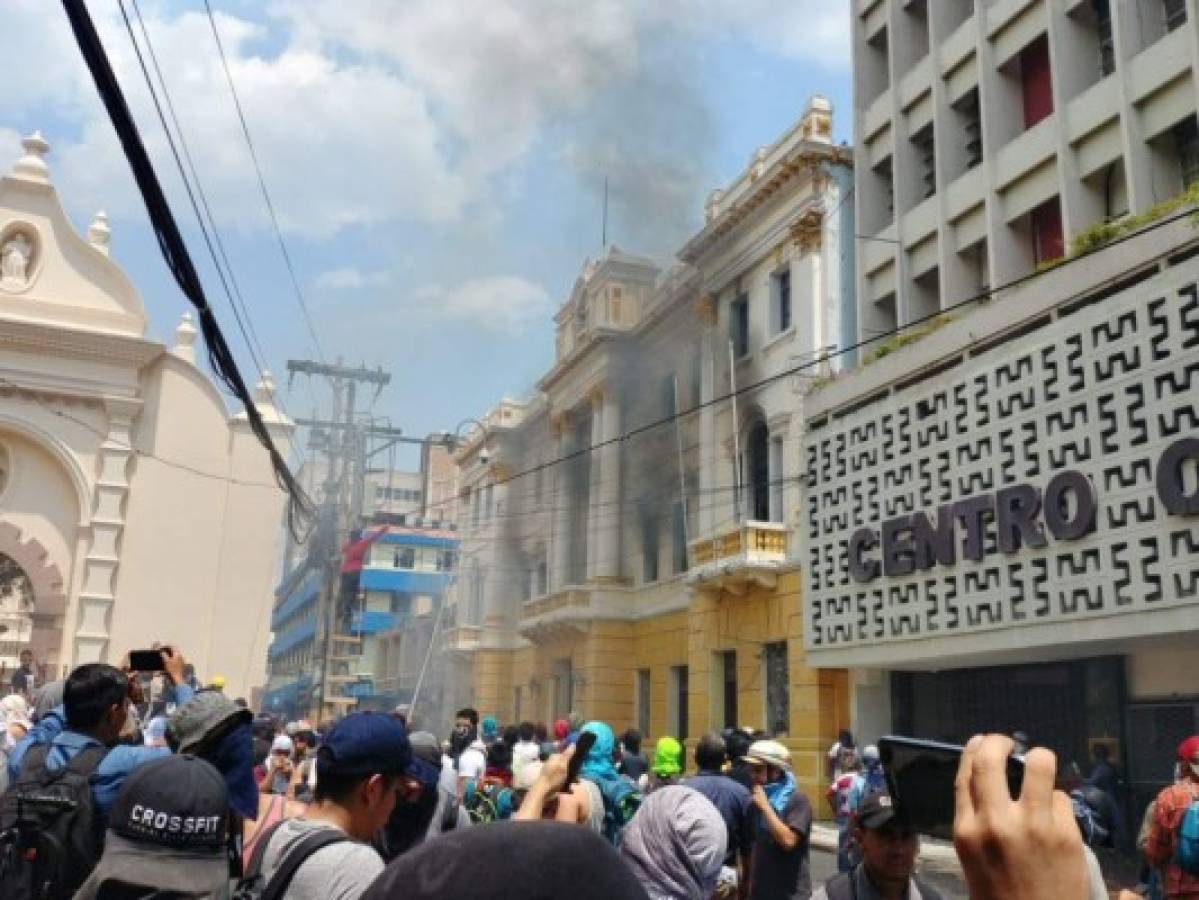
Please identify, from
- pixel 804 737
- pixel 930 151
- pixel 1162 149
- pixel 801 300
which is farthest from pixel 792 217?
pixel 804 737

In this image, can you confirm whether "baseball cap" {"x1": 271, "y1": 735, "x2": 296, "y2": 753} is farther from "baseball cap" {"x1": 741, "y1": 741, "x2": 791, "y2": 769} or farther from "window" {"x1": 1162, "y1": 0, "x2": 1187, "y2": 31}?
"window" {"x1": 1162, "y1": 0, "x2": 1187, "y2": 31}

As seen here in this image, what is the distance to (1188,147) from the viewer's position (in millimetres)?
12859

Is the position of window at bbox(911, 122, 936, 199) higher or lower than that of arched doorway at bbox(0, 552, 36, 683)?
higher

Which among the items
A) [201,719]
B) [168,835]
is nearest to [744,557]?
[201,719]

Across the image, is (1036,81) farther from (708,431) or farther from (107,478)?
(107,478)

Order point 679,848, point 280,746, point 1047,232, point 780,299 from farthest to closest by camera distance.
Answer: point 780,299, point 1047,232, point 280,746, point 679,848

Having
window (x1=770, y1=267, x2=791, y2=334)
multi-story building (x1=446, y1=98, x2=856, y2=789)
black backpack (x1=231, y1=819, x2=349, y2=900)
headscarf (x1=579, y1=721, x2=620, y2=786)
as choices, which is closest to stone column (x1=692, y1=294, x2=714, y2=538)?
multi-story building (x1=446, y1=98, x2=856, y2=789)

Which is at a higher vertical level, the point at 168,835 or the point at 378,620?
the point at 378,620

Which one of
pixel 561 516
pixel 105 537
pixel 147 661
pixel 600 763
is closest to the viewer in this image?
pixel 147 661

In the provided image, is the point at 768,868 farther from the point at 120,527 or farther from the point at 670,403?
the point at 670,403

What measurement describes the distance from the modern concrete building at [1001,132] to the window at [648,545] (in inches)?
352

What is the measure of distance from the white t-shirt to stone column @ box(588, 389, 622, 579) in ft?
58.6

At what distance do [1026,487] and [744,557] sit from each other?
7.24 meters

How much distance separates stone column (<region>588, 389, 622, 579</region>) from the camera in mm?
26891
